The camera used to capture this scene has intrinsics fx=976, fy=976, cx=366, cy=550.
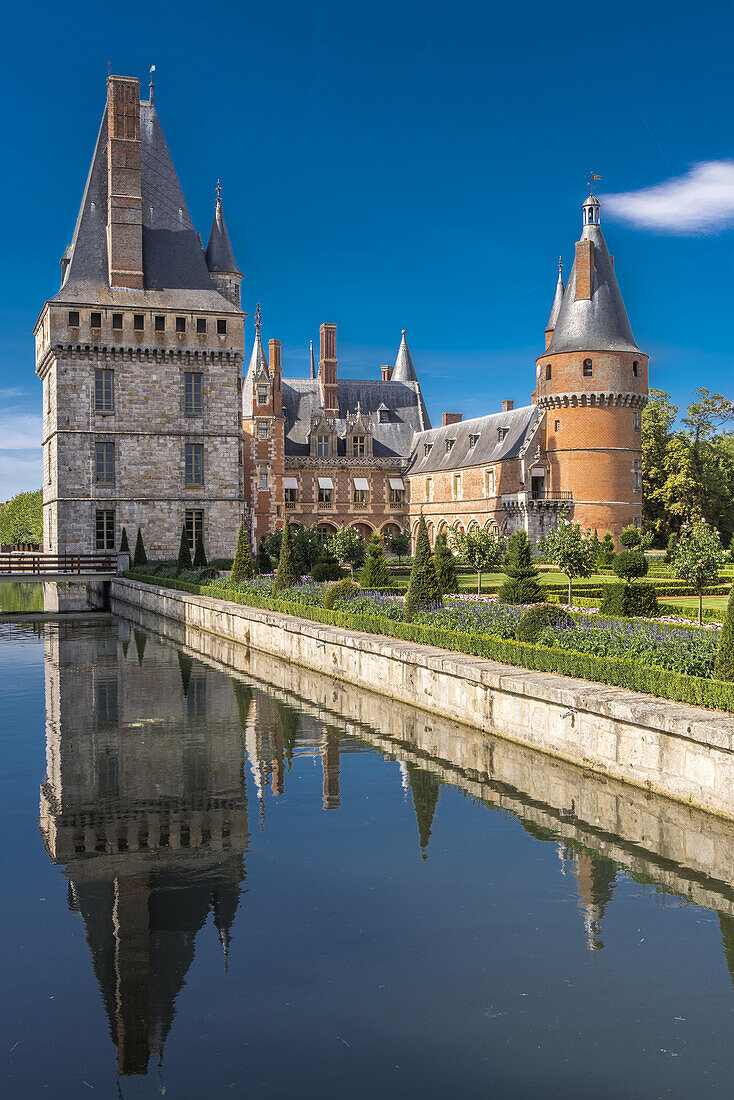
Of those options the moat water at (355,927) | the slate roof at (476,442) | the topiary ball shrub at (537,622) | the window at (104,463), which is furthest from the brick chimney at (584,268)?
the moat water at (355,927)

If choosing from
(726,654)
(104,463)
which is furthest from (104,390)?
(726,654)

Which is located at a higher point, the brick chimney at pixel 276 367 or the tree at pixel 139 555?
the brick chimney at pixel 276 367

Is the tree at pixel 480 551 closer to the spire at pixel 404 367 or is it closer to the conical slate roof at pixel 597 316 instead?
the conical slate roof at pixel 597 316

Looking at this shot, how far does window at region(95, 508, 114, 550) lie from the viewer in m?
40.3

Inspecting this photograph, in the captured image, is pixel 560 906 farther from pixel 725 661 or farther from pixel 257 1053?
pixel 725 661

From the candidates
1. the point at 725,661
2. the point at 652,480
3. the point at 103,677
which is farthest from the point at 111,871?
the point at 652,480

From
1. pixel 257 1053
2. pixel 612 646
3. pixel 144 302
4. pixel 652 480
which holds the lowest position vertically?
pixel 257 1053

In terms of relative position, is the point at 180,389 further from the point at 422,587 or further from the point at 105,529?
the point at 422,587

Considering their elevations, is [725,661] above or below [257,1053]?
above

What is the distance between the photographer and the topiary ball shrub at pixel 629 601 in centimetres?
1784

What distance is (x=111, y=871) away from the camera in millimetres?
8164

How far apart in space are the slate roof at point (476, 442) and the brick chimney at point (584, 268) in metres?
6.38

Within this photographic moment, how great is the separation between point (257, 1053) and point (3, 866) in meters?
3.76

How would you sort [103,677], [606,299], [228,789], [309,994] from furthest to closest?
[606,299]
[103,677]
[228,789]
[309,994]
